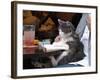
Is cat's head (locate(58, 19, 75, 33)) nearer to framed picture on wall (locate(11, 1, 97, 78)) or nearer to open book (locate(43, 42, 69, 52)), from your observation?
framed picture on wall (locate(11, 1, 97, 78))

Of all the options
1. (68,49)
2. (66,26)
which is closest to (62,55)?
(68,49)

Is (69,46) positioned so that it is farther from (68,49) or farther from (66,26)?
(66,26)

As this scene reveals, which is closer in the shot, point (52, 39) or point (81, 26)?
point (52, 39)

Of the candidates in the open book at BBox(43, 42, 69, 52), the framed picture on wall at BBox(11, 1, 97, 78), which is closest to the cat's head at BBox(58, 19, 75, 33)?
the framed picture on wall at BBox(11, 1, 97, 78)

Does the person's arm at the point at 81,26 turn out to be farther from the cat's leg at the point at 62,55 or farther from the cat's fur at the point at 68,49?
the cat's leg at the point at 62,55

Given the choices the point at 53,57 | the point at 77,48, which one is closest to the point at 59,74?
the point at 53,57

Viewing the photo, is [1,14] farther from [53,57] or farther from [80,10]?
[80,10]

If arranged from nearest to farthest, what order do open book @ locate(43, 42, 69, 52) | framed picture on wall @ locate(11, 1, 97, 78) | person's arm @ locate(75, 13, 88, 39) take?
framed picture on wall @ locate(11, 1, 97, 78), open book @ locate(43, 42, 69, 52), person's arm @ locate(75, 13, 88, 39)

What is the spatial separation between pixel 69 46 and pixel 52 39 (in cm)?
17

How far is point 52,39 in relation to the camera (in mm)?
1981

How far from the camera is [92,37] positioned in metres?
2.13

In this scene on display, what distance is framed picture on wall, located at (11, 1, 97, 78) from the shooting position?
1.86 m

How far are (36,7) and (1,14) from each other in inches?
10.8

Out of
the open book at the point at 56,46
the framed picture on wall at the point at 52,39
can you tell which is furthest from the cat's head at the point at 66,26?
the open book at the point at 56,46
